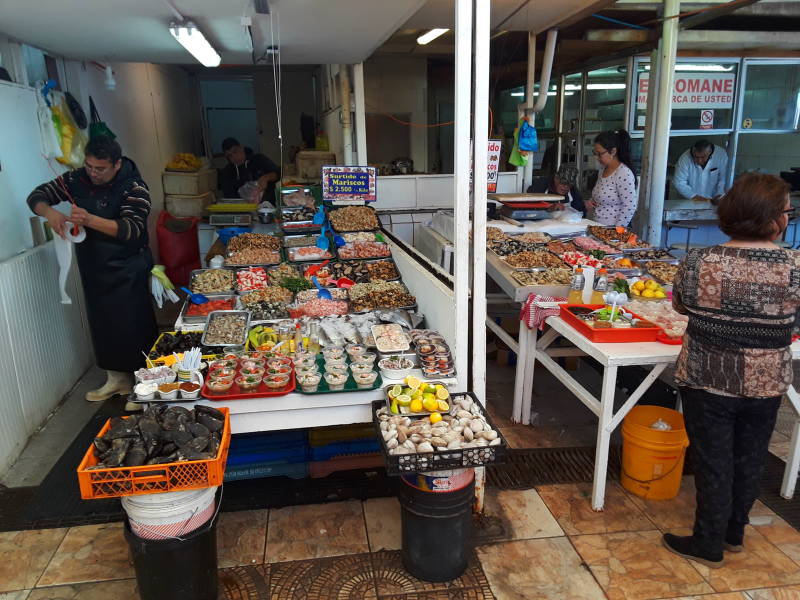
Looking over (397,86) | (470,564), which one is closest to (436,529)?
(470,564)

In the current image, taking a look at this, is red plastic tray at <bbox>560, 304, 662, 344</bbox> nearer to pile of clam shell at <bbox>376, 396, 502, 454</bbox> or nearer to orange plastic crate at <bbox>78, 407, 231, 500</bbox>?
pile of clam shell at <bbox>376, 396, 502, 454</bbox>

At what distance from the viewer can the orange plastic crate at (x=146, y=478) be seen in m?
2.45

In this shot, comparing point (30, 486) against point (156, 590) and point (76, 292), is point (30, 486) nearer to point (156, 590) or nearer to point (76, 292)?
point (156, 590)

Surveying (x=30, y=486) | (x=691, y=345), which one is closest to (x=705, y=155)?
(x=691, y=345)

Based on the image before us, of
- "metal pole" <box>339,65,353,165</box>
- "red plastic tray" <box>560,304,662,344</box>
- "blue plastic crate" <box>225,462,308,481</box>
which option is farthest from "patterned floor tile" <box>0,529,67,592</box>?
"metal pole" <box>339,65,353,165</box>

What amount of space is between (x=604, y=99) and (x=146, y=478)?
31.0ft

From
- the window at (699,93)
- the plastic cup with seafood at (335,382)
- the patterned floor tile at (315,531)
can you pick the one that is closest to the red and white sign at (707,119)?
the window at (699,93)

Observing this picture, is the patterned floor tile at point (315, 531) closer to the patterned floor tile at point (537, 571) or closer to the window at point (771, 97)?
the patterned floor tile at point (537, 571)

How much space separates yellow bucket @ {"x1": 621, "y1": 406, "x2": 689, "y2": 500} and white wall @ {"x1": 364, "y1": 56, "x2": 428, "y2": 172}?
29.8ft

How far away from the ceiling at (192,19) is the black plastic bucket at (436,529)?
10.6 feet

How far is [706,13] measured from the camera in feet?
19.8

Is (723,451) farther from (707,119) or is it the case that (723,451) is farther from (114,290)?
(707,119)

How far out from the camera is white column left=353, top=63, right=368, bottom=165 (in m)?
7.16

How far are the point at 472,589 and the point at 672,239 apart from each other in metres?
6.94
